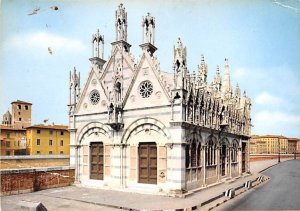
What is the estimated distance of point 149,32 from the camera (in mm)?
20281

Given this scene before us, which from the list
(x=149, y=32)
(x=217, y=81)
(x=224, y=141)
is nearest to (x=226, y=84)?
(x=217, y=81)

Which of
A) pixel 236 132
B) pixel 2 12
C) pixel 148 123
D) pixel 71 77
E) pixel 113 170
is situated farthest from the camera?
pixel 236 132

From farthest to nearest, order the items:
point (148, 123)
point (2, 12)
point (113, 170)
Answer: point (113, 170), point (148, 123), point (2, 12)

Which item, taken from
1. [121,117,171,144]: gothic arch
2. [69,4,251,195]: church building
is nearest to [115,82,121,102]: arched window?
[69,4,251,195]: church building

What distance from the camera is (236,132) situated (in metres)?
28.2

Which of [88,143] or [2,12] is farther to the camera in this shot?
[88,143]

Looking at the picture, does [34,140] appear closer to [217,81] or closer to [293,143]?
[217,81]

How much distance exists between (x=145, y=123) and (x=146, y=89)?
7.50ft

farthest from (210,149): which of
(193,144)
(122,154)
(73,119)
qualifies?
(73,119)

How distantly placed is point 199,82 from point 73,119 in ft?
33.6

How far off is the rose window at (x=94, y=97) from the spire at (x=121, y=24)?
4359 mm

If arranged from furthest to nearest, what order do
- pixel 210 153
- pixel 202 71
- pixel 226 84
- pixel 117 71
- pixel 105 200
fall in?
1. pixel 226 84
2. pixel 202 71
3. pixel 210 153
4. pixel 117 71
5. pixel 105 200

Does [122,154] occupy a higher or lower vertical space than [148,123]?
lower

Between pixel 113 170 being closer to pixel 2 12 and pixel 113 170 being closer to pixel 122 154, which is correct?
pixel 122 154
